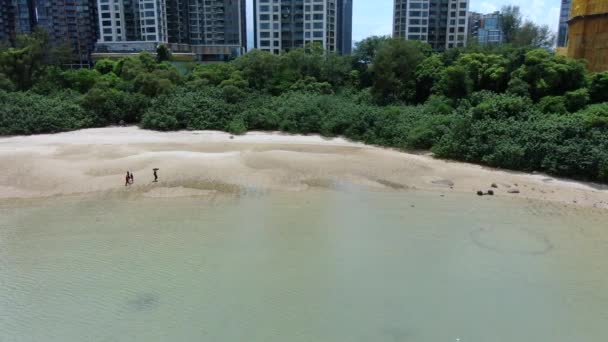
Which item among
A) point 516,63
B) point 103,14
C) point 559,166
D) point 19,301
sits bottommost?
point 19,301

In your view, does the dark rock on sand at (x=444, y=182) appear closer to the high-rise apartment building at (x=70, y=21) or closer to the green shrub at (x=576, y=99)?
the green shrub at (x=576, y=99)

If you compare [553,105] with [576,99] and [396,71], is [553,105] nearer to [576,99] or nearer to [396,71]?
[576,99]

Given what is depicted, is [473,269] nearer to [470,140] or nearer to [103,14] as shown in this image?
[470,140]

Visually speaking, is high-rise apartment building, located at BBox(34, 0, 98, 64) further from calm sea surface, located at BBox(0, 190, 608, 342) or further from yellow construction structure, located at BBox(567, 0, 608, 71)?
yellow construction structure, located at BBox(567, 0, 608, 71)

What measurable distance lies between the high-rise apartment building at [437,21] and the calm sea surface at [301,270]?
77.7m

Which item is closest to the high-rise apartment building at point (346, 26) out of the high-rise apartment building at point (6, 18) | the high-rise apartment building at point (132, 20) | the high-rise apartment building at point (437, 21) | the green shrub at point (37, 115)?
the high-rise apartment building at point (437, 21)

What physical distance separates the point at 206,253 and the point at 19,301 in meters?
4.56

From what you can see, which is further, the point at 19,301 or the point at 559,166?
the point at 559,166

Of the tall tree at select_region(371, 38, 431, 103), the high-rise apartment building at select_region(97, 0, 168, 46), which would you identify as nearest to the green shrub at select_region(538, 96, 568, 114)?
the tall tree at select_region(371, 38, 431, 103)

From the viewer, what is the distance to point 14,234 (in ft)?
47.5

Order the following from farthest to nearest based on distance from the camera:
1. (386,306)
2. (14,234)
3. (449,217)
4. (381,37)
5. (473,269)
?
(381,37) < (449,217) < (14,234) < (473,269) < (386,306)

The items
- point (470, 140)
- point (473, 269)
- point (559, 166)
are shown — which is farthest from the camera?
point (470, 140)

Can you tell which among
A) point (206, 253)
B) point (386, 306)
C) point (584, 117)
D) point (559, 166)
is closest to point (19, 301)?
point (206, 253)

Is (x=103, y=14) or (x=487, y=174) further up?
(x=103, y=14)
